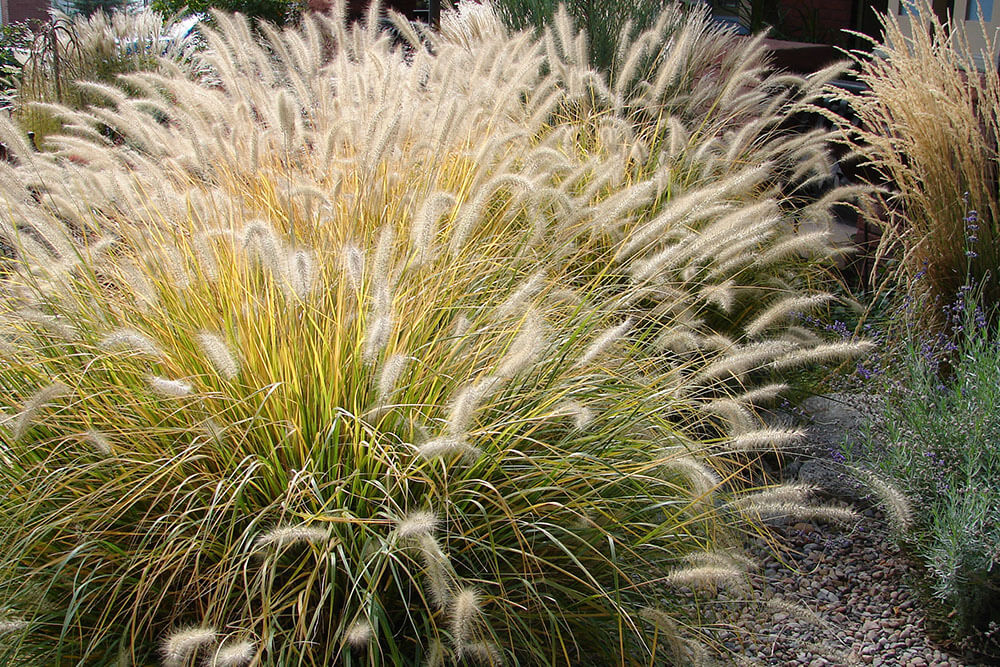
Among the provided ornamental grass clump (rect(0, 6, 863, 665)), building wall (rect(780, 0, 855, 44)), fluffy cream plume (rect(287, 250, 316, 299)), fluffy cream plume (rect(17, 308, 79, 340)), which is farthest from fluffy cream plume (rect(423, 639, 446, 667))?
building wall (rect(780, 0, 855, 44))

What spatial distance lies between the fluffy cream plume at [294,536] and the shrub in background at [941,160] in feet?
8.94

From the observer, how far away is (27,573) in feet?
6.18

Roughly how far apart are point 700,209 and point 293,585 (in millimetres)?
1845

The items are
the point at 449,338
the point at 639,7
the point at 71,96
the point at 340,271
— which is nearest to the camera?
the point at 449,338

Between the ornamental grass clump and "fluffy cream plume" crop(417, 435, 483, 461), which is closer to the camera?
"fluffy cream plume" crop(417, 435, 483, 461)

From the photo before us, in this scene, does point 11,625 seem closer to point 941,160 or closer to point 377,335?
point 377,335

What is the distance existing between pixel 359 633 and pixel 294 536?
0.72ft

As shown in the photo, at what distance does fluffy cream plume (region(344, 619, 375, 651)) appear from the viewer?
1.57 metres

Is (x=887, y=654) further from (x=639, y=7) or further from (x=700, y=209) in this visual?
(x=639, y=7)

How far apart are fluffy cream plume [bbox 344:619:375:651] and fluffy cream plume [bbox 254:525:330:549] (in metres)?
0.17

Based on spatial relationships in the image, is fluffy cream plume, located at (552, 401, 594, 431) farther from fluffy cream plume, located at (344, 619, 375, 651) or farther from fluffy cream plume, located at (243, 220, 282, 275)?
fluffy cream plume, located at (243, 220, 282, 275)

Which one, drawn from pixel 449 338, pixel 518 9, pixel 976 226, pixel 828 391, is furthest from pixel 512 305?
pixel 518 9

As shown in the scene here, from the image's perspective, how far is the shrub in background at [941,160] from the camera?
337 centimetres

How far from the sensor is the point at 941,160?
3.47m
